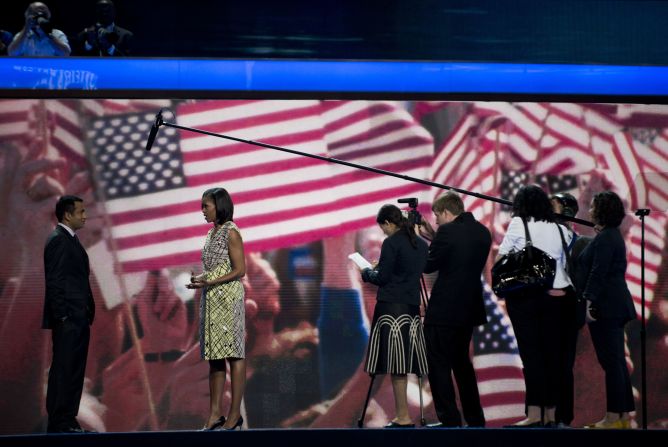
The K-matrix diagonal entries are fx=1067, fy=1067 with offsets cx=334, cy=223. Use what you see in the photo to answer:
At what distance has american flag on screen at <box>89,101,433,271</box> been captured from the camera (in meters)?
8.27

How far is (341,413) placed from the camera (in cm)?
820

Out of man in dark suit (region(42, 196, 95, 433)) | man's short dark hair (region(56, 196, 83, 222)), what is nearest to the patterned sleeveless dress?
man in dark suit (region(42, 196, 95, 433))

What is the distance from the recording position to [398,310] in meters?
6.91

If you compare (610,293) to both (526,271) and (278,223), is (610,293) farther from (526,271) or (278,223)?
(278,223)

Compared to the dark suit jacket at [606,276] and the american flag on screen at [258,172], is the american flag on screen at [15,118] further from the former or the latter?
the dark suit jacket at [606,276]

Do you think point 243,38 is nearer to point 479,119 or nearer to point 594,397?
point 479,119

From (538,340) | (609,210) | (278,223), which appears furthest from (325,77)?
(538,340)

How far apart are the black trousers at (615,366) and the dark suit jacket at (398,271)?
123cm

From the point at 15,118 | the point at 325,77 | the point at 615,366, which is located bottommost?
the point at 615,366

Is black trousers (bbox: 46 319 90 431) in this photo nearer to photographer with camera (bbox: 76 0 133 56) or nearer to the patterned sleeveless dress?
the patterned sleeveless dress

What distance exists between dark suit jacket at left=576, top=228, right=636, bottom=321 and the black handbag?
0.47 meters

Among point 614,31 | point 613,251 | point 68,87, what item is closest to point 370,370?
point 613,251

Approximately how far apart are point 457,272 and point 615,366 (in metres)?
1.20

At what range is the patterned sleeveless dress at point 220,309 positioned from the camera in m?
6.73
